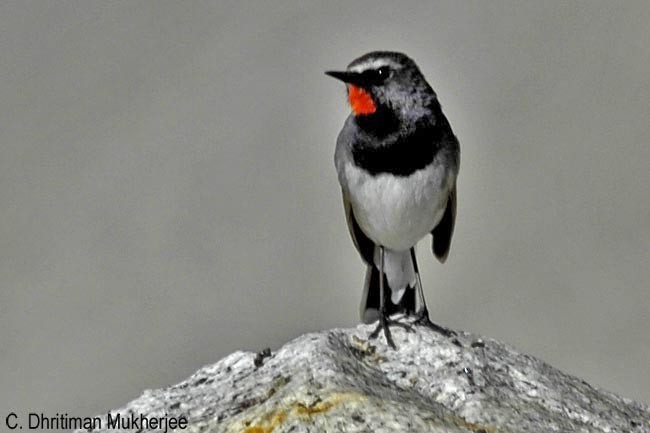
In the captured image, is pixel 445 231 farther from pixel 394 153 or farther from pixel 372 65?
pixel 372 65

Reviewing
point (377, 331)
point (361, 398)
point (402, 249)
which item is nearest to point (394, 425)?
point (361, 398)

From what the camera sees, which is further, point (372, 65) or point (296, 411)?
point (372, 65)

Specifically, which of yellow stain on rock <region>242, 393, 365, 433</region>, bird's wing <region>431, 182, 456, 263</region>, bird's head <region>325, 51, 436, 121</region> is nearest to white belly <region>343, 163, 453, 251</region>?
bird's wing <region>431, 182, 456, 263</region>

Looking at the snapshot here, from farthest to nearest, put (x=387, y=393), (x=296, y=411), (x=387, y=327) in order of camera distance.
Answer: (x=387, y=327) → (x=387, y=393) → (x=296, y=411)

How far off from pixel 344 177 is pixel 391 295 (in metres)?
0.79

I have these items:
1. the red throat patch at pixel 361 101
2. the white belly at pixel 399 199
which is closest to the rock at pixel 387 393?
the white belly at pixel 399 199

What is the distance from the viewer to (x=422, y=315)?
16.6 ft

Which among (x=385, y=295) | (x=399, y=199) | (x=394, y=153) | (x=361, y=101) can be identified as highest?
(x=361, y=101)

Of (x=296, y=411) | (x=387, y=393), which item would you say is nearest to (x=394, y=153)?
(x=387, y=393)

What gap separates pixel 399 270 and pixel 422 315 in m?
0.73

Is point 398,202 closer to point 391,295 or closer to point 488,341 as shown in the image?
point 391,295

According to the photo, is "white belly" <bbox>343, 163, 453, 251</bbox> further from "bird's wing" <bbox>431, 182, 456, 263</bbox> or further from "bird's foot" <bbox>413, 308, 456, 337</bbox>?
"bird's foot" <bbox>413, 308, 456, 337</bbox>

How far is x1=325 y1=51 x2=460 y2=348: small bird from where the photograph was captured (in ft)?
16.3

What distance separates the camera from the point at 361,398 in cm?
304
